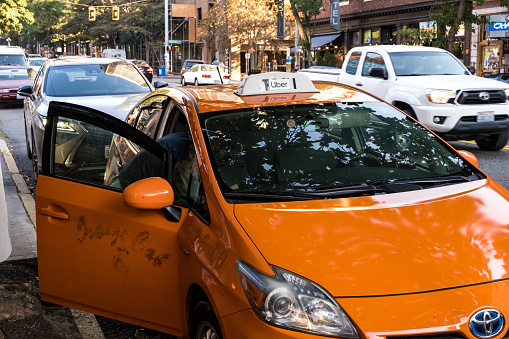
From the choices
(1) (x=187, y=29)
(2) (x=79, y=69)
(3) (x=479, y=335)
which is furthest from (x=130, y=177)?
(1) (x=187, y=29)

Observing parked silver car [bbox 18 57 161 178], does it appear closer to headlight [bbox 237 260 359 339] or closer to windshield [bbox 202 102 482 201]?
windshield [bbox 202 102 482 201]

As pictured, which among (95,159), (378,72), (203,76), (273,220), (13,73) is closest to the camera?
(273,220)

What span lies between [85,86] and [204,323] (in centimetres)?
839

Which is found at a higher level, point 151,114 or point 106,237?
point 151,114

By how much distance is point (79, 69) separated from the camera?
1141 cm

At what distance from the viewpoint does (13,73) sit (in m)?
25.3

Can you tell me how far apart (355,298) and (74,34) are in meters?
91.4

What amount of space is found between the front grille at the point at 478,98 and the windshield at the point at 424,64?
1.30 meters

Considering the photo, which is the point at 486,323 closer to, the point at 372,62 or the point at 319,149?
the point at 319,149

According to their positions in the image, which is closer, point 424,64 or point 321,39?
point 424,64

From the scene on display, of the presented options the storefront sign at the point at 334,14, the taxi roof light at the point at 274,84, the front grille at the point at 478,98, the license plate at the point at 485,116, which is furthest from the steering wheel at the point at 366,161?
the storefront sign at the point at 334,14

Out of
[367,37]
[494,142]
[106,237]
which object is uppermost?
[367,37]

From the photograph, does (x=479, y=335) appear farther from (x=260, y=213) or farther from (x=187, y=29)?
(x=187, y=29)

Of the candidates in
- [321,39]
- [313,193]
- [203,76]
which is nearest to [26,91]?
[313,193]
